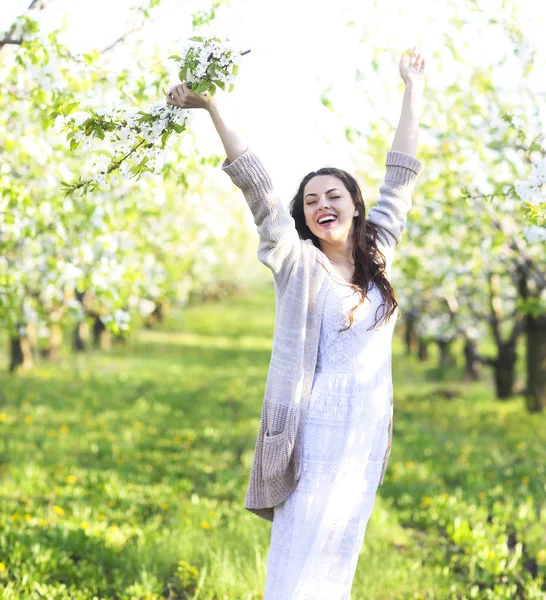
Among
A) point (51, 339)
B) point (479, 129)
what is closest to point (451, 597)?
point (479, 129)

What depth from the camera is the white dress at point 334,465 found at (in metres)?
2.47

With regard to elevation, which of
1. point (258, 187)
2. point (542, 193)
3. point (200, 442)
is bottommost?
point (200, 442)

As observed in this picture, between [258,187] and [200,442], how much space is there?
597 cm

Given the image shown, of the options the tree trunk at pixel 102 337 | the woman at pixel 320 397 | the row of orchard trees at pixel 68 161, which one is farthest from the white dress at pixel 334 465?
the tree trunk at pixel 102 337

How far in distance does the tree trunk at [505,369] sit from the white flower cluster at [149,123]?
10.4 meters

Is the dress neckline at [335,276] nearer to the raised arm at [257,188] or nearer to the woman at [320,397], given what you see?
the woman at [320,397]

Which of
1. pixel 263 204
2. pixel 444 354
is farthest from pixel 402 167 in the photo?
pixel 444 354

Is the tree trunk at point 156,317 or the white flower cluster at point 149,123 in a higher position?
the white flower cluster at point 149,123

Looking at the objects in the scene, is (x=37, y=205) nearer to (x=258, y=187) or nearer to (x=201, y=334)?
(x=258, y=187)

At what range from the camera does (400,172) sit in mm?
2906

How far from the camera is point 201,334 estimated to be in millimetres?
24750

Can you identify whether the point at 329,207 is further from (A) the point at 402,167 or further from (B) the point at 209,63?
(B) the point at 209,63

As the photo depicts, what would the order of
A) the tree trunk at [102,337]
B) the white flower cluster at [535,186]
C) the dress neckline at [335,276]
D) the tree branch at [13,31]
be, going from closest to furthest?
the dress neckline at [335,276] → the white flower cluster at [535,186] → the tree branch at [13,31] → the tree trunk at [102,337]

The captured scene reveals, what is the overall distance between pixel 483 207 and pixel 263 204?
5.39m
